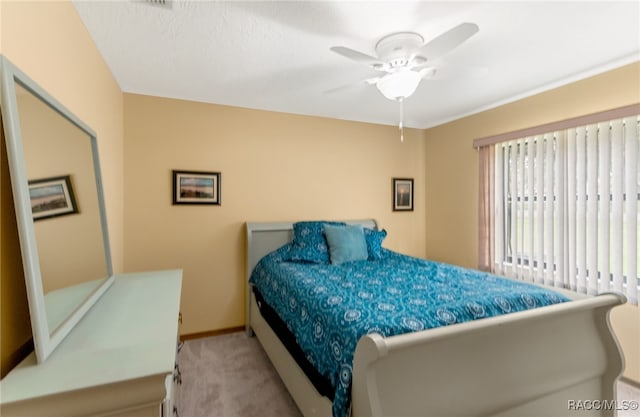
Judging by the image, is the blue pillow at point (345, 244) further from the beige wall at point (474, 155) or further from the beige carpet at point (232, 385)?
the beige wall at point (474, 155)

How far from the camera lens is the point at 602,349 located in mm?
1590

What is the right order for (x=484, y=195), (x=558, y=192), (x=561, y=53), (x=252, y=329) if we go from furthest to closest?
(x=484, y=195) → (x=252, y=329) → (x=558, y=192) → (x=561, y=53)

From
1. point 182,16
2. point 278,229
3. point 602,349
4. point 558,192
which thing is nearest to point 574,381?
point 602,349

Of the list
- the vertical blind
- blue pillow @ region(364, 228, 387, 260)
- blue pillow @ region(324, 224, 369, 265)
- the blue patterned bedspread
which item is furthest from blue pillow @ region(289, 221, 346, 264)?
the vertical blind

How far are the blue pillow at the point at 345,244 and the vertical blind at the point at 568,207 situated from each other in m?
1.39

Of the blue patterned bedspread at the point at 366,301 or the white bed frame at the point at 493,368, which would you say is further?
the blue patterned bedspread at the point at 366,301

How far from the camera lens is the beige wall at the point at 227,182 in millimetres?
2734

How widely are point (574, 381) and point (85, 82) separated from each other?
10.3ft

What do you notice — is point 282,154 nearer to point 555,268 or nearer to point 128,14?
point 128,14

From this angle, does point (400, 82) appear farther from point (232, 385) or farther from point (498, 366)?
point (232, 385)

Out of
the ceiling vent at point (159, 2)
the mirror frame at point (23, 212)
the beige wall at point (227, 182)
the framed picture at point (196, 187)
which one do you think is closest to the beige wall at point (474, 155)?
the beige wall at point (227, 182)

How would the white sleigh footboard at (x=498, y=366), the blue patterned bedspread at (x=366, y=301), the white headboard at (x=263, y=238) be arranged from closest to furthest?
1. the white sleigh footboard at (x=498, y=366)
2. the blue patterned bedspread at (x=366, y=301)
3. the white headboard at (x=263, y=238)

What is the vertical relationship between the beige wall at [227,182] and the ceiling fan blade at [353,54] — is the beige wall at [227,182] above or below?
below

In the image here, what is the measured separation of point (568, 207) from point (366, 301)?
206cm
